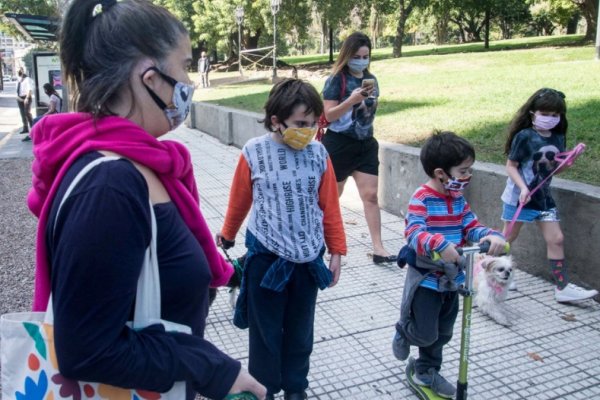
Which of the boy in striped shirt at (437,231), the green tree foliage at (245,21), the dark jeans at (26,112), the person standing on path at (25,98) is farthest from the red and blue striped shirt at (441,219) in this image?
the green tree foliage at (245,21)

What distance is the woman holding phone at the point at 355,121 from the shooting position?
15.4 ft

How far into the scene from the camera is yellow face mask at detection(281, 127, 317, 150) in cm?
271

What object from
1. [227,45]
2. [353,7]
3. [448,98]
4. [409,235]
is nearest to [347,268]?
[409,235]

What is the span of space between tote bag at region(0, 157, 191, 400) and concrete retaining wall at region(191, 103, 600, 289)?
3.81 metres

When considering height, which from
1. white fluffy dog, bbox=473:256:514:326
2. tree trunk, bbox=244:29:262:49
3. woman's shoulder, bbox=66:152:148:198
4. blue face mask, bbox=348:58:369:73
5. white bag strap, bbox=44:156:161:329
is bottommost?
white fluffy dog, bbox=473:256:514:326

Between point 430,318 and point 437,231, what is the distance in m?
0.45

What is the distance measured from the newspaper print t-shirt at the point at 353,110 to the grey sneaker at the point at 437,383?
7.68 ft

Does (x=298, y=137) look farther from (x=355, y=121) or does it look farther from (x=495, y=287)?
(x=355, y=121)

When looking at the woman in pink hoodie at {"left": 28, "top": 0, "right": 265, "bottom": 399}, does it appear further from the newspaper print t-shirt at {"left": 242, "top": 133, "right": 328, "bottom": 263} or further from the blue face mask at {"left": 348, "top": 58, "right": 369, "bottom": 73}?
the blue face mask at {"left": 348, "top": 58, "right": 369, "bottom": 73}

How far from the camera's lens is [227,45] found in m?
41.2

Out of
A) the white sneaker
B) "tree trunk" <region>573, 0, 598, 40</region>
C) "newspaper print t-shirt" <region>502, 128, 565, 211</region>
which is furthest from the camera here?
"tree trunk" <region>573, 0, 598, 40</region>

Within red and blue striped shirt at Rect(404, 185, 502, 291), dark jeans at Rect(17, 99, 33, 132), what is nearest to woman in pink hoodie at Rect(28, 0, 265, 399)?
red and blue striped shirt at Rect(404, 185, 502, 291)

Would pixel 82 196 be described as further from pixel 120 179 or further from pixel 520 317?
pixel 520 317

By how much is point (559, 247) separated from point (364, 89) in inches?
74.2
